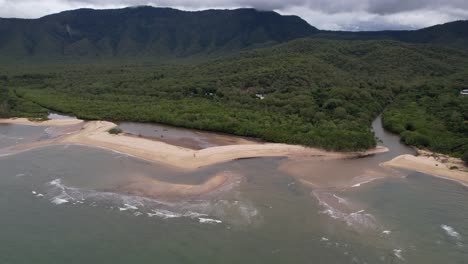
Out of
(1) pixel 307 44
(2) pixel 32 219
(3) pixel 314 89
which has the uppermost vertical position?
(1) pixel 307 44

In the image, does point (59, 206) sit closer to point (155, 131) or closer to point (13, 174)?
point (13, 174)

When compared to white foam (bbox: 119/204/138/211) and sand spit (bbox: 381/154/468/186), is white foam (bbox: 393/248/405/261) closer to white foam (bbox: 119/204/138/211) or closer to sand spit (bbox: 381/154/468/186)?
sand spit (bbox: 381/154/468/186)

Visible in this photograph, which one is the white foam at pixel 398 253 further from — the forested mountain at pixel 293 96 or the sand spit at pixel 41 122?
the sand spit at pixel 41 122

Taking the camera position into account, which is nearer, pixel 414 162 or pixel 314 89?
pixel 414 162

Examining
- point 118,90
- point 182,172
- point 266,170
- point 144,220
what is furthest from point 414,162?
point 118,90

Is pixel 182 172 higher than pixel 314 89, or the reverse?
pixel 314 89

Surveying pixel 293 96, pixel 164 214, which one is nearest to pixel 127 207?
pixel 164 214
